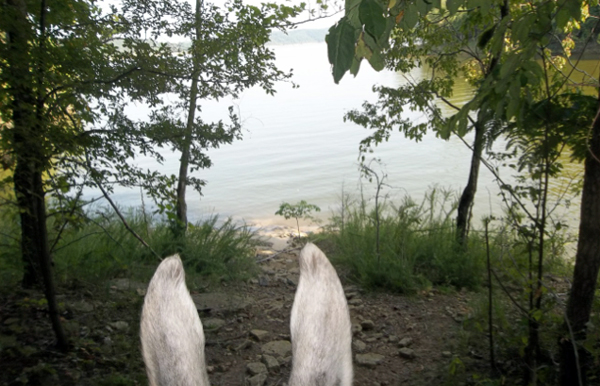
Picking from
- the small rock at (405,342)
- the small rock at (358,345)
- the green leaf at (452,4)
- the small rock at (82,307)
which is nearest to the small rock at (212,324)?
the small rock at (82,307)

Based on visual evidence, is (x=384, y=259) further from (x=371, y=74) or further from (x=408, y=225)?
(x=371, y=74)

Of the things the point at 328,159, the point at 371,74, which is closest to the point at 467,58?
the point at 328,159

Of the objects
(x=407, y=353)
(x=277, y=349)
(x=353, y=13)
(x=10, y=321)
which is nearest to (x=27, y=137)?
(x=10, y=321)

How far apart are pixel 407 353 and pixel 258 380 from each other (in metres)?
1.24

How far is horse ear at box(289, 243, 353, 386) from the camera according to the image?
4.26 ft

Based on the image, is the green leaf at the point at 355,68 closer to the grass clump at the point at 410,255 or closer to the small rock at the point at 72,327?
the small rock at the point at 72,327

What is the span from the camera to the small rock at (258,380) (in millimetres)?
4117

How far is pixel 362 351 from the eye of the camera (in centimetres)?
462

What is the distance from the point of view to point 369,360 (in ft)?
A: 14.5

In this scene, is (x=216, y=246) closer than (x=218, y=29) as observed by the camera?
No

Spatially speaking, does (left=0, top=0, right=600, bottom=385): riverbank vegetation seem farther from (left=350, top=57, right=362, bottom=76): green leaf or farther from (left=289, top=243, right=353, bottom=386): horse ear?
(left=289, top=243, right=353, bottom=386): horse ear

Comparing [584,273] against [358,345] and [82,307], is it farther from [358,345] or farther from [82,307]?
[82,307]

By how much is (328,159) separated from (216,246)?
7.80 metres

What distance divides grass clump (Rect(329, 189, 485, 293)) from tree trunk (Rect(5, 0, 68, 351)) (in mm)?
3241
